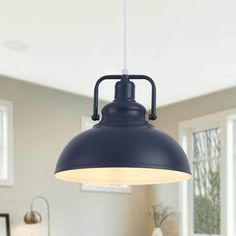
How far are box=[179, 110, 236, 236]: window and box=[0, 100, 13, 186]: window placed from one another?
7.43ft

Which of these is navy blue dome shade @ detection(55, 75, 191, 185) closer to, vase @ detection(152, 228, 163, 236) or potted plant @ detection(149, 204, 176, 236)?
vase @ detection(152, 228, 163, 236)

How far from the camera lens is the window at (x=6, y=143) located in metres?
5.41

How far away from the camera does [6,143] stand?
18.0 feet

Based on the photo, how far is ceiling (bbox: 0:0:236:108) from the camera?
147 inches

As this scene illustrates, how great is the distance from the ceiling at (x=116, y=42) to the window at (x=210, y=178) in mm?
503

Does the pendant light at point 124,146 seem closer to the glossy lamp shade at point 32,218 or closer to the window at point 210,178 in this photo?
the glossy lamp shade at point 32,218

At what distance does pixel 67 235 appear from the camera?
5820 mm

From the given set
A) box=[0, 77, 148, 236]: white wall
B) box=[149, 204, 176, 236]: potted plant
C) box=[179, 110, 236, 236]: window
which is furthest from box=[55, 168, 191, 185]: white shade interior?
box=[149, 204, 176, 236]: potted plant

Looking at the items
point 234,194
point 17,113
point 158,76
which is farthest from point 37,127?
point 234,194

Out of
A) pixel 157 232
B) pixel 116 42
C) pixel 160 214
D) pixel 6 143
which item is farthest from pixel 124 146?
pixel 160 214

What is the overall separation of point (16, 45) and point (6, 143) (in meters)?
1.39

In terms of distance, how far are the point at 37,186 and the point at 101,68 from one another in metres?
1.61

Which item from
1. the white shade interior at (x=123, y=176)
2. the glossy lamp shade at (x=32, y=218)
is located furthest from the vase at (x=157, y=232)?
the white shade interior at (x=123, y=176)

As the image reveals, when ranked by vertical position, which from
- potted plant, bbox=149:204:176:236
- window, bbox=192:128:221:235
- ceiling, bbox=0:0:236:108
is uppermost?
ceiling, bbox=0:0:236:108
